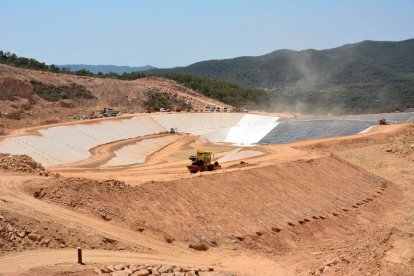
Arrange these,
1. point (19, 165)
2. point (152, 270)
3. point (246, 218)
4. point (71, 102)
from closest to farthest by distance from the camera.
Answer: point (152, 270) → point (246, 218) → point (19, 165) → point (71, 102)

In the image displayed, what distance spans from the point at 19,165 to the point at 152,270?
44.1ft

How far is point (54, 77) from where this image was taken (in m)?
104

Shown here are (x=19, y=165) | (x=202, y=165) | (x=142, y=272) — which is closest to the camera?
(x=142, y=272)

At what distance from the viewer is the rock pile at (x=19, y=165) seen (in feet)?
86.7

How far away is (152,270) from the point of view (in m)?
16.8

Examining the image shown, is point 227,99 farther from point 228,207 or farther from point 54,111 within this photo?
point 228,207

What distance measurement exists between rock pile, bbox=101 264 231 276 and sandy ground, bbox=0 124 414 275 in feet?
3.18

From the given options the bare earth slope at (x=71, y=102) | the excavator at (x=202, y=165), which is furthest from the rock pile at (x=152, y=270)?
the bare earth slope at (x=71, y=102)

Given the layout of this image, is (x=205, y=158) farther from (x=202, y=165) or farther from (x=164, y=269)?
(x=164, y=269)

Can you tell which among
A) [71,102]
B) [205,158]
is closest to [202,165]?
[205,158]

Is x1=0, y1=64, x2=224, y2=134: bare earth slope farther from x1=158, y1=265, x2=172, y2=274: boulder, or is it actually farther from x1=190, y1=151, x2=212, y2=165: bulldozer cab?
x1=158, y1=265, x2=172, y2=274: boulder

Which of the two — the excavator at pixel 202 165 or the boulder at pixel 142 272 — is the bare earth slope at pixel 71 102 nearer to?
the excavator at pixel 202 165

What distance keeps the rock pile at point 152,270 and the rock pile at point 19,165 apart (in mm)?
11628

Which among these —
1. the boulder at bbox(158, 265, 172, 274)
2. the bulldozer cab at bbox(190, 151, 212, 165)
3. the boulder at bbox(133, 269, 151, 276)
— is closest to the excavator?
the bulldozer cab at bbox(190, 151, 212, 165)
